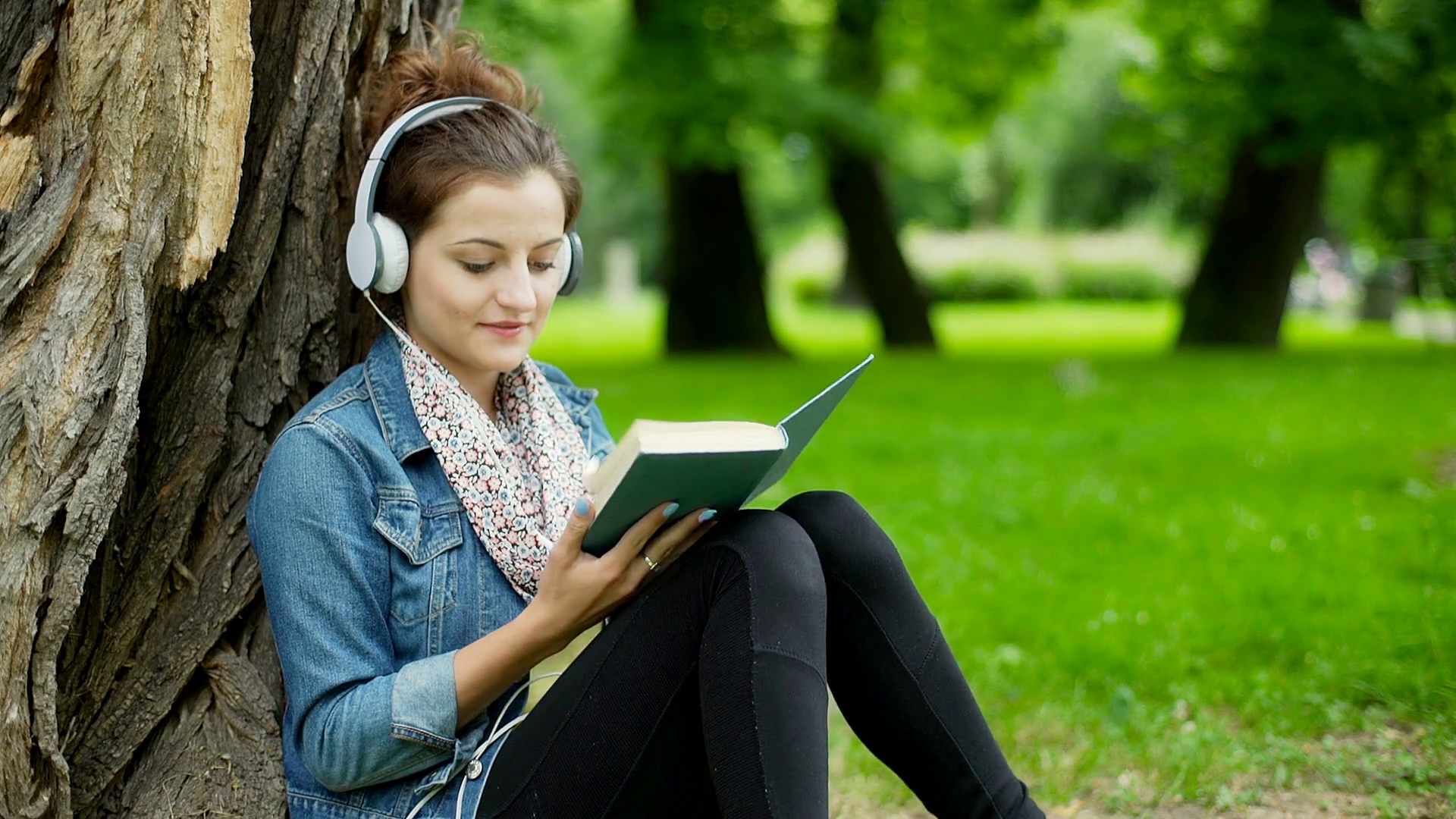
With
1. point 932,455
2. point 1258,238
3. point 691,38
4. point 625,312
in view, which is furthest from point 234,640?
point 625,312

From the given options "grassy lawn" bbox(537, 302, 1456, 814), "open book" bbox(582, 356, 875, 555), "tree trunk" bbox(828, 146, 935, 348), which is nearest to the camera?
"open book" bbox(582, 356, 875, 555)

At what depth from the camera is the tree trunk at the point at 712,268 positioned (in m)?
14.7

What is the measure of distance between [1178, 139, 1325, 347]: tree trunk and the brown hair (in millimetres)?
13507

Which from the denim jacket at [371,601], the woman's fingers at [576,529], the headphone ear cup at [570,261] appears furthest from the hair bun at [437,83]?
the woman's fingers at [576,529]

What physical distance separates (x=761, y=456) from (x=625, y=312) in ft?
97.4

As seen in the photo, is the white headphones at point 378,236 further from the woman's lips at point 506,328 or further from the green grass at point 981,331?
the green grass at point 981,331

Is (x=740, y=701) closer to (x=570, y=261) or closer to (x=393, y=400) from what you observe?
(x=393, y=400)

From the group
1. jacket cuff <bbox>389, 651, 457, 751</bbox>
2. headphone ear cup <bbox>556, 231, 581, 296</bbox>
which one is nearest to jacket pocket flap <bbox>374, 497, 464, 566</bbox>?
jacket cuff <bbox>389, 651, 457, 751</bbox>

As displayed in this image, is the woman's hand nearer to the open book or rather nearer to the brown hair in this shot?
the open book

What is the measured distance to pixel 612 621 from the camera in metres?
2.23

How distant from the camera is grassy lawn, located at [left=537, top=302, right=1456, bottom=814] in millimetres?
3408

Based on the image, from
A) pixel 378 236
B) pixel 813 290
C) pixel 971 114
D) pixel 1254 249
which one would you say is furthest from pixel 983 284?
pixel 378 236

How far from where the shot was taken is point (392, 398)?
7.65 feet

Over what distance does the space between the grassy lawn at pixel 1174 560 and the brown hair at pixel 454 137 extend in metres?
1.79
